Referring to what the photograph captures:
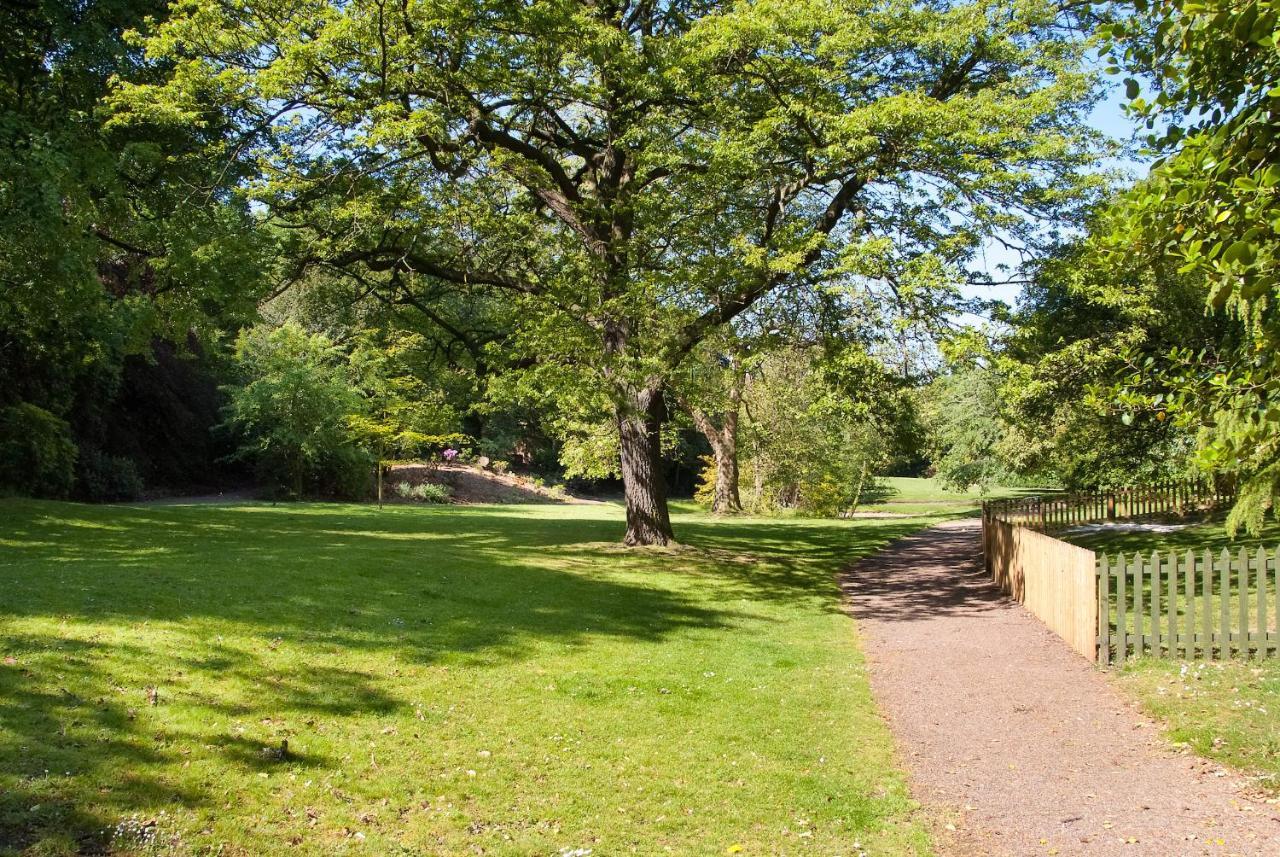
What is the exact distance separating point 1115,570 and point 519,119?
14288 millimetres

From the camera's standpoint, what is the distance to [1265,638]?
371 inches

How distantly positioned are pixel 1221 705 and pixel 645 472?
11912mm

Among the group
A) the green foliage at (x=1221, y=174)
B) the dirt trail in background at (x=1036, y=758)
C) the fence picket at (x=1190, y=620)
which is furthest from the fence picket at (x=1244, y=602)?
the green foliage at (x=1221, y=174)

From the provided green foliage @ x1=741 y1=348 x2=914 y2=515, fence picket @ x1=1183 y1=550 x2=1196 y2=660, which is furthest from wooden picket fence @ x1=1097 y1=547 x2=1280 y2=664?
green foliage @ x1=741 y1=348 x2=914 y2=515

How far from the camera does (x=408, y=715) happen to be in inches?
281

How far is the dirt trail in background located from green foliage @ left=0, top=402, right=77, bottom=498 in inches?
779

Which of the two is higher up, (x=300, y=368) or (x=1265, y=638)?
(x=300, y=368)

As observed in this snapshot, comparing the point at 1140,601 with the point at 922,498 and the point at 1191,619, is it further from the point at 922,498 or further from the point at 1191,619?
the point at 922,498

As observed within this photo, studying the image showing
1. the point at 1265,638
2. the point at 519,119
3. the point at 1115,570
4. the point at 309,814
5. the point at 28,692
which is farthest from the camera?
the point at 519,119

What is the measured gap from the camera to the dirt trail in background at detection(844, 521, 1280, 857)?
5570mm

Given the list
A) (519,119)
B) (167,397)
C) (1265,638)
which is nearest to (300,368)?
(167,397)

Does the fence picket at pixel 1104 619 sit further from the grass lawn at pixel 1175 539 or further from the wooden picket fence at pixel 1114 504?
the wooden picket fence at pixel 1114 504

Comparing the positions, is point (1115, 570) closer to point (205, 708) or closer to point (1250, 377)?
point (1250, 377)

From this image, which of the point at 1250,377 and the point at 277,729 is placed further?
the point at 277,729
